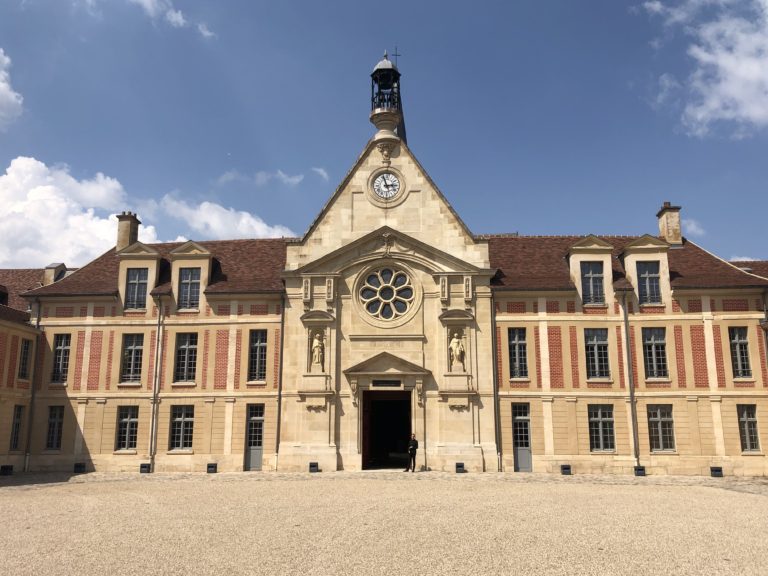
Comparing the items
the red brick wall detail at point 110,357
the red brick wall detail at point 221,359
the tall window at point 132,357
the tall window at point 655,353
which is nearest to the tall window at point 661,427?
the tall window at point 655,353

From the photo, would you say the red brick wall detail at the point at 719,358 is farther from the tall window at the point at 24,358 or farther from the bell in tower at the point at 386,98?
the tall window at the point at 24,358

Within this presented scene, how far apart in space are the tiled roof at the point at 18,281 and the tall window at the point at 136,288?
6410mm

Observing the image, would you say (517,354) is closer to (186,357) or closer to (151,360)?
(186,357)

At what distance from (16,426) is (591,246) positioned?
26097 mm

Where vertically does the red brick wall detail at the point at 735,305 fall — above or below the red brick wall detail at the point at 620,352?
above

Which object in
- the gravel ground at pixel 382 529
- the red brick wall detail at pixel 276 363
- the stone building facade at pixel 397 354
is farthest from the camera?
the red brick wall detail at pixel 276 363

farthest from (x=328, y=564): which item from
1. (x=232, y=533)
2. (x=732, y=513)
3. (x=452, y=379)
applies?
(x=452, y=379)

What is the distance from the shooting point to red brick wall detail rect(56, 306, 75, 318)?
29406mm

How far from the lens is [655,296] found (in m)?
28.2

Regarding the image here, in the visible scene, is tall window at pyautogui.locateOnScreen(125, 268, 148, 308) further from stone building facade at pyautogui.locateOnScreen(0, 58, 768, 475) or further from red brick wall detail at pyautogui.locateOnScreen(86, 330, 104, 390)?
red brick wall detail at pyautogui.locateOnScreen(86, 330, 104, 390)

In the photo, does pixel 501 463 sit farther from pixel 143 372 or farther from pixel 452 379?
pixel 143 372

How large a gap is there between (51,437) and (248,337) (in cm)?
958

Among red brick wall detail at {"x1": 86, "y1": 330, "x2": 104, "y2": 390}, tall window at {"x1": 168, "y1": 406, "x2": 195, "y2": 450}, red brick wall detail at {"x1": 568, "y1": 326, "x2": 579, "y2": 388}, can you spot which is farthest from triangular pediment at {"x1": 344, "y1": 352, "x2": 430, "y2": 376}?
red brick wall detail at {"x1": 86, "y1": 330, "x2": 104, "y2": 390}

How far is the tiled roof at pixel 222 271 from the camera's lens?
2925cm
